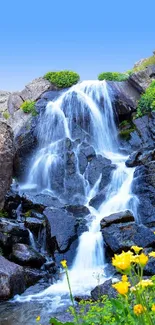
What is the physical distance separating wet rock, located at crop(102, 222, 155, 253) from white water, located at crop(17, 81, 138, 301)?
49 cm

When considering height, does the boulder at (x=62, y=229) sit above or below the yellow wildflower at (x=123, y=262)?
below

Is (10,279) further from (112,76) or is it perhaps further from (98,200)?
(112,76)

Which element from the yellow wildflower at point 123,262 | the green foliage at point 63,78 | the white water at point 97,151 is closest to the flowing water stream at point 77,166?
the white water at point 97,151

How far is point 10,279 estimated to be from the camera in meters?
8.46

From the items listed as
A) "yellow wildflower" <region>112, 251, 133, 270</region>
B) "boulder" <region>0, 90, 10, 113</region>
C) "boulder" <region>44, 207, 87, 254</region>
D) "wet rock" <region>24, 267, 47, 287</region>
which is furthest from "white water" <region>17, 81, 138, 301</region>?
"yellow wildflower" <region>112, 251, 133, 270</region>

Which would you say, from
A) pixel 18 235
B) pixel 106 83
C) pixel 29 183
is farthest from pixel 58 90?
pixel 18 235

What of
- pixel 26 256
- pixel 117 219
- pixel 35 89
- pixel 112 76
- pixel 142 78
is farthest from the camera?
pixel 112 76

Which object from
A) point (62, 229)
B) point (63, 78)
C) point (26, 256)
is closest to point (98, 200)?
point (62, 229)

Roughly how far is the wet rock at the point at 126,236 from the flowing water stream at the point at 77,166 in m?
0.49

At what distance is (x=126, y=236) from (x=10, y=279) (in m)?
3.19

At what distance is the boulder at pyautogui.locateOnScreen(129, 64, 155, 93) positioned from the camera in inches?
743

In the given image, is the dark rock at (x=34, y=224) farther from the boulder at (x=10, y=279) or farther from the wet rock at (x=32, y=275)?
the boulder at (x=10, y=279)

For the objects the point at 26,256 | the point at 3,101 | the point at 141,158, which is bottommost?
the point at 26,256

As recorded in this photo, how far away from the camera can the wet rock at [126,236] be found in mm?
9586
